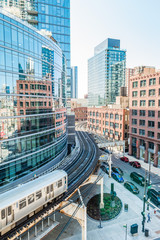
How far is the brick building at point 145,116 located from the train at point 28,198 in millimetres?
31152

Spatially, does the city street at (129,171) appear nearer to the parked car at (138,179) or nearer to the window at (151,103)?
the parked car at (138,179)

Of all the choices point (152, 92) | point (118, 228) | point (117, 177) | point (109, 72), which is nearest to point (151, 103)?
point (152, 92)

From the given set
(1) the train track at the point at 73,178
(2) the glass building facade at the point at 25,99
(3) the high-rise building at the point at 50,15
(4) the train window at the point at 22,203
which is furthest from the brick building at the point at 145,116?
(4) the train window at the point at 22,203

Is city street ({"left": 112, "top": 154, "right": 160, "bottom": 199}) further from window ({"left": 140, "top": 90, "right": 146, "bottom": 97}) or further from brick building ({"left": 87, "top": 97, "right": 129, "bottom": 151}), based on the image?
window ({"left": 140, "top": 90, "right": 146, "bottom": 97})

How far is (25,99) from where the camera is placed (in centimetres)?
2791

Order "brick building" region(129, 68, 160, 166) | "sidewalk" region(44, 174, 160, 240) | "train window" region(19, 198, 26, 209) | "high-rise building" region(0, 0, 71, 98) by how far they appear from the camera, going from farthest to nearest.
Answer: "high-rise building" region(0, 0, 71, 98) < "brick building" region(129, 68, 160, 166) < "sidewalk" region(44, 174, 160, 240) < "train window" region(19, 198, 26, 209)

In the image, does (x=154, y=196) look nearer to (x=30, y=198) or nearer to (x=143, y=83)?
(x=30, y=198)

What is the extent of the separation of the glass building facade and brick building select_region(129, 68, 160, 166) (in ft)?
84.3

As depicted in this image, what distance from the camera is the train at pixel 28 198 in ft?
50.8

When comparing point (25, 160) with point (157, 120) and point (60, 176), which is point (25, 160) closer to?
point (60, 176)

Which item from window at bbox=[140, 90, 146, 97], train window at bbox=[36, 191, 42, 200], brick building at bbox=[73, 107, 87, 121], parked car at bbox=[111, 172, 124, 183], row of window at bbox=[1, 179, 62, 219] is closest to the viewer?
row of window at bbox=[1, 179, 62, 219]

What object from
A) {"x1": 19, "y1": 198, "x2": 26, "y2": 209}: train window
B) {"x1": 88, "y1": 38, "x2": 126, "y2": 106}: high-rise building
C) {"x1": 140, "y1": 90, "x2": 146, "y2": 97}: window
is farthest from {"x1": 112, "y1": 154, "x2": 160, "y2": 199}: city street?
{"x1": 88, "y1": 38, "x2": 126, "y2": 106}: high-rise building

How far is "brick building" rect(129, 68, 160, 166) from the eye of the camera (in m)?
43.1

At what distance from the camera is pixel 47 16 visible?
58812 mm
